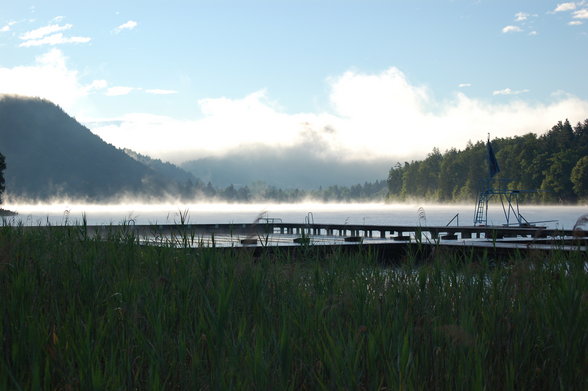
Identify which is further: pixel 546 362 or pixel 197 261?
pixel 197 261

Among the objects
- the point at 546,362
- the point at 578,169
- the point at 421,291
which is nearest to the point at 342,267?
the point at 421,291

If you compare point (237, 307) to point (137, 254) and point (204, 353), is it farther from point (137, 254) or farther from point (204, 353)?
point (137, 254)

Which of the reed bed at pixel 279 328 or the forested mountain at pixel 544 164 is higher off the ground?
the forested mountain at pixel 544 164

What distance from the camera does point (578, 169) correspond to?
110m

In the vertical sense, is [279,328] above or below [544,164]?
below

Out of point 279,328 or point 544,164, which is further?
point 544,164

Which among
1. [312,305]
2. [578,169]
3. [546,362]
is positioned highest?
[578,169]

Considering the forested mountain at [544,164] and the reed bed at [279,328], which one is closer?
the reed bed at [279,328]

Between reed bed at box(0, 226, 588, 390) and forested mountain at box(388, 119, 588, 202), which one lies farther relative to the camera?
forested mountain at box(388, 119, 588, 202)

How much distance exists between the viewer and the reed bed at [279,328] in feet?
10.6

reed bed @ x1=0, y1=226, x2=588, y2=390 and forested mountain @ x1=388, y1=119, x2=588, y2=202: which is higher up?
forested mountain @ x1=388, y1=119, x2=588, y2=202

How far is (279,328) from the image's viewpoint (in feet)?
13.1

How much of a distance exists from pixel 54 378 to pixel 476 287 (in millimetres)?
3416

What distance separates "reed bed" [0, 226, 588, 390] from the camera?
10.6 ft
